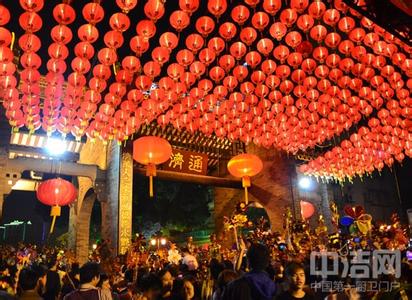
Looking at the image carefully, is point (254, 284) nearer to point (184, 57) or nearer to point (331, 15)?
point (184, 57)

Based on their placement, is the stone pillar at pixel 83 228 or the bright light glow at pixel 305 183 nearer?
the stone pillar at pixel 83 228

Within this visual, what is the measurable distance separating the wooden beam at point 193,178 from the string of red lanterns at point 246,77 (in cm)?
206

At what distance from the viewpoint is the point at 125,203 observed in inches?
456

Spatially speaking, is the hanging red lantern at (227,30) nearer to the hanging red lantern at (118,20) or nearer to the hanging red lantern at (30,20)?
the hanging red lantern at (118,20)

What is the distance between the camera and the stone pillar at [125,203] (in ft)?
36.7

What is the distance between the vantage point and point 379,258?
18.2ft

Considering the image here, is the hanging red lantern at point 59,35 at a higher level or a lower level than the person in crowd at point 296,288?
higher

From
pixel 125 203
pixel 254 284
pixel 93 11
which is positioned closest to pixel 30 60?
pixel 93 11

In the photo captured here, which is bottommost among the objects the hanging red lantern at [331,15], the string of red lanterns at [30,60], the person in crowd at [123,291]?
the person in crowd at [123,291]

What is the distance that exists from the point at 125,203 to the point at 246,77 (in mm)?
5339

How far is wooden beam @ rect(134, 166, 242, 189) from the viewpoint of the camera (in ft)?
42.0

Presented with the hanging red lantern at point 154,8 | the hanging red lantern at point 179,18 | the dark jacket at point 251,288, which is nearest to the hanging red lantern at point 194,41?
the hanging red lantern at point 179,18

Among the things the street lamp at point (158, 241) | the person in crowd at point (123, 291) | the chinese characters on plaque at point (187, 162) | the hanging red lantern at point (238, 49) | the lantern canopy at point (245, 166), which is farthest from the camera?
the chinese characters on plaque at point (187, 162)

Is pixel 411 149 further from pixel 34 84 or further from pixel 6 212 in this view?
pixel 6 212
